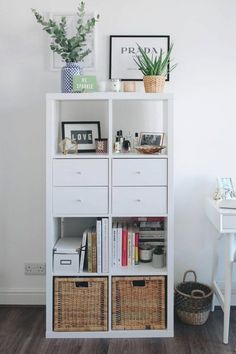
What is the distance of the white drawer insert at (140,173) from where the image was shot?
216 cm

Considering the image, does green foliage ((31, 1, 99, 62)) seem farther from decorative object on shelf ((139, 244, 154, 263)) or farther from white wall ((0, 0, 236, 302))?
decorative object on shelf ((139, 244, 154, 263))

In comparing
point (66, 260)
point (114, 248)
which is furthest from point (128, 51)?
point (66, 260)

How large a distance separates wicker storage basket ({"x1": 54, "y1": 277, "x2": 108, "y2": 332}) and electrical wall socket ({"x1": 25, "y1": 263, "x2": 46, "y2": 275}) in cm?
43

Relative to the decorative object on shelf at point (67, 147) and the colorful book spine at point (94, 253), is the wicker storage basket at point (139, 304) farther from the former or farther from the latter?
the decorative object on shelf at point (67, 147)

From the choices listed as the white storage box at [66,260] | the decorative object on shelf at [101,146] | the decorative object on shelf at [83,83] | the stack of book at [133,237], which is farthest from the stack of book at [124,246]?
the decorative object on shelf at [83,83]

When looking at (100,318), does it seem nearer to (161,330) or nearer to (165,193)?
(161,330)

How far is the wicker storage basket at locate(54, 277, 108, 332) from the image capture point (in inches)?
87.0

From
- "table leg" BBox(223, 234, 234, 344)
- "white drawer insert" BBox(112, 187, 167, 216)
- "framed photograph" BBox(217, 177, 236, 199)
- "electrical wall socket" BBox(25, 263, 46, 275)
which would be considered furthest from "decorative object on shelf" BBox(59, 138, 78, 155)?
"table leg" BBox(223, 234, 234, 344)

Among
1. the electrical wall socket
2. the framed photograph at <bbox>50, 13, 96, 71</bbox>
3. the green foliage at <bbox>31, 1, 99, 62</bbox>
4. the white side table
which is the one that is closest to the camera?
the white side table

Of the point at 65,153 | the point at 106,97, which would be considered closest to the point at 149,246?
the point at 65,153

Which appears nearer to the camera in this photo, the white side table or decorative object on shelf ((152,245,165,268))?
the white side table

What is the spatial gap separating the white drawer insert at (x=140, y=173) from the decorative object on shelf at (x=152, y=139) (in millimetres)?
237

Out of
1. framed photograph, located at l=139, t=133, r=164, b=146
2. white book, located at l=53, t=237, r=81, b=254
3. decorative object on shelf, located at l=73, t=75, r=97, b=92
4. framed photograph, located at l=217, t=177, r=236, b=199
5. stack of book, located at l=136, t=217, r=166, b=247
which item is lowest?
white book, located at l=53, t=237, r=81, b=254

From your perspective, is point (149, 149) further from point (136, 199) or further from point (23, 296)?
point (23, 296)
